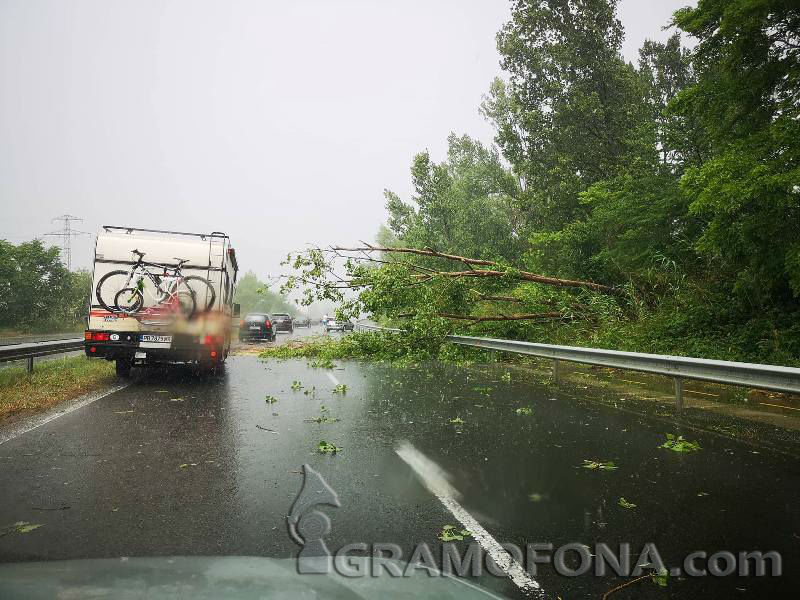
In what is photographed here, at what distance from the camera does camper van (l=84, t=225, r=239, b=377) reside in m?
Result: 11.3

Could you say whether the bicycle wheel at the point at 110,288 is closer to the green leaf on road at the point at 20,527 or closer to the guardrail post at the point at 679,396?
the green leaf on road at the point at 20,527

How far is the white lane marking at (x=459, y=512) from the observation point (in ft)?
10.0

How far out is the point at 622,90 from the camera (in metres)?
25.9

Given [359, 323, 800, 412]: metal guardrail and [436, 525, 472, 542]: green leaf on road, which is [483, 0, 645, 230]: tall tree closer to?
[359, 323, 800, 412]: metal guardrail

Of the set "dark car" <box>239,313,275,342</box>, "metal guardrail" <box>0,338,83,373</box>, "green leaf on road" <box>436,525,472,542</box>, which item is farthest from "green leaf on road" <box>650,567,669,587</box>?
"dark car" <box>239,313,275,342</box>

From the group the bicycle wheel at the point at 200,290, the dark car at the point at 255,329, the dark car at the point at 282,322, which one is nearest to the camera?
the bicycle wheel at the point at 200,290

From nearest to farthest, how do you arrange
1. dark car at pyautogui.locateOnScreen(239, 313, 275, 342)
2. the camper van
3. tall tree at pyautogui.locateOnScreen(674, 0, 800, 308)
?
tall tree at pyautogui.locateOnScreen(674, 0, 800, 308) → the camper van → dark car at pyautogui.locateOnScreen(239, 313, 275, 342)

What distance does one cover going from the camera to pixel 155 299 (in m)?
11.4

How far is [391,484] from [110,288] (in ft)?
30.2

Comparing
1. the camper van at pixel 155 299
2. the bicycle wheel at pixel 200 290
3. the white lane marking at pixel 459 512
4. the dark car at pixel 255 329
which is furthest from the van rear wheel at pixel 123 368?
the dark car at pixel 255 329

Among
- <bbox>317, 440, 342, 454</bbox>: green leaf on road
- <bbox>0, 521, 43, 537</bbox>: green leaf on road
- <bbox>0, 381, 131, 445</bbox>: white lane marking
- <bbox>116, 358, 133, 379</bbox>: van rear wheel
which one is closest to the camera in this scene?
<bbox>0, 521, 43, 537</bbox>: green leaf on road

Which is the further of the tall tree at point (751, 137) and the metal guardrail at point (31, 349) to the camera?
the metal guardrail at point (31, 349)

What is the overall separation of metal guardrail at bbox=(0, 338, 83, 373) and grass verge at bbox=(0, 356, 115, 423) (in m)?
0.48

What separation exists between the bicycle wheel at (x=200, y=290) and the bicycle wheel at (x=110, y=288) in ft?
3.91
